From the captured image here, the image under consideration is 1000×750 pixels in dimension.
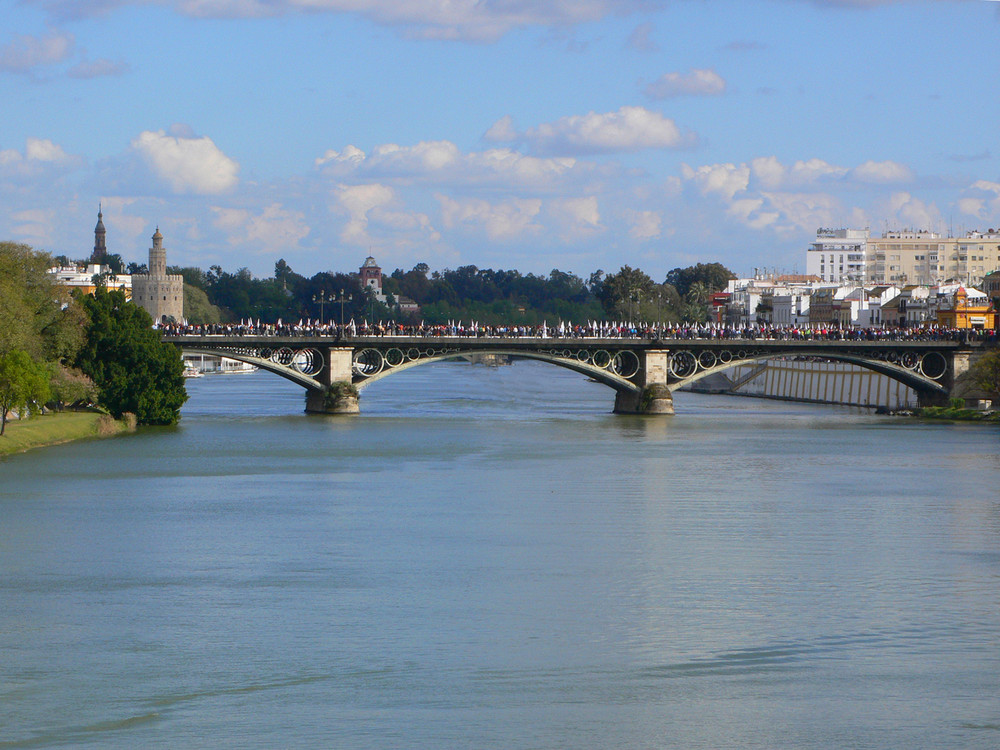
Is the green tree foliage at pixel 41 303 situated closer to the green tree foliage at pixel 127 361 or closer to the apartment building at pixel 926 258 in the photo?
the green tree foliage at pixel 127 361

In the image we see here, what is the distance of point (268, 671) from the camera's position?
890 inches

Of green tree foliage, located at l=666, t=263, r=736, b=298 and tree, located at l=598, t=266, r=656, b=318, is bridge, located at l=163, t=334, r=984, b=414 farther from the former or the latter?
green tree foliage, located at l=666, t=263, r=736, b=298

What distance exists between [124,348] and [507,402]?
1243 inches

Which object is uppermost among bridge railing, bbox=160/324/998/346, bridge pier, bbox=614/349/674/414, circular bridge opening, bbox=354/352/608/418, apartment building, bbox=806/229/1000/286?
apartment building, bbox=806/229/1000/286

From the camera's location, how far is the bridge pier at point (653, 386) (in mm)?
75688

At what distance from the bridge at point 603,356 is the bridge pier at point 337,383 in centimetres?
5

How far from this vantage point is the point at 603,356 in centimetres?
7738

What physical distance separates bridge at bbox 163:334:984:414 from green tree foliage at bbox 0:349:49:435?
52.3 ft

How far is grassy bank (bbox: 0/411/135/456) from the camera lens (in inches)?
2040

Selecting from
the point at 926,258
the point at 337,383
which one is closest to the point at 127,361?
the point at 337,383

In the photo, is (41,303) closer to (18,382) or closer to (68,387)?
(68,387)

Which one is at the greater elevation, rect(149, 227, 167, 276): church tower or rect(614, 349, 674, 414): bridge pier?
rect(149, 227, 167, 276): church tower

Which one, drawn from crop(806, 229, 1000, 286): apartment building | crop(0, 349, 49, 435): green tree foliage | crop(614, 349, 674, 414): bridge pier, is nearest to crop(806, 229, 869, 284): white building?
crop(806, 229, 1000, 286): apartment building

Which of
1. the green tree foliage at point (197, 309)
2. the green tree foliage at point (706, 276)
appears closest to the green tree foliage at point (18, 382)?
the green tree foliage at point (197, 309)
